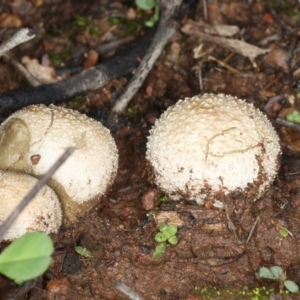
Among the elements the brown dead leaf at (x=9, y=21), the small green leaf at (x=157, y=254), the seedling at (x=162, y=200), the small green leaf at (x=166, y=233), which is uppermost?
the brown dead leaf at (x=9, y=21)

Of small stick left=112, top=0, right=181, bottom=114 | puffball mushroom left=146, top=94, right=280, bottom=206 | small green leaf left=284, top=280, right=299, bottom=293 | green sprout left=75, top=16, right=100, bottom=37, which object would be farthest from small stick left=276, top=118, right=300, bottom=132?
green sprout left=75, top=16, right=100, bottom=37

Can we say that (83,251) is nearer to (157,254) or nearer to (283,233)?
(157,254)

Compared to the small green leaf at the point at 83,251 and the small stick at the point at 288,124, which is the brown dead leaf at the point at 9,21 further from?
the small stick at the point at 288,124

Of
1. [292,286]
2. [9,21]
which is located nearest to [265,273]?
[292,286]

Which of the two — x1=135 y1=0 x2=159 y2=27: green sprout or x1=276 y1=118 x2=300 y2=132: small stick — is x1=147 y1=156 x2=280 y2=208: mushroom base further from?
x1=135 y1=0 x2=159 y2=27: green sprout

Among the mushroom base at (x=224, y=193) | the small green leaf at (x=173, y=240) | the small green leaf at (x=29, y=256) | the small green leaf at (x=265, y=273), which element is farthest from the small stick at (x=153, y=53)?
the small green leaf at (x=29, y=256)

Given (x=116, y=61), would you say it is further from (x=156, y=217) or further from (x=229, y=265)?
(x=229, y=265)

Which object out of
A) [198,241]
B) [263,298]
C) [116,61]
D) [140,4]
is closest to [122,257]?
[198,241]

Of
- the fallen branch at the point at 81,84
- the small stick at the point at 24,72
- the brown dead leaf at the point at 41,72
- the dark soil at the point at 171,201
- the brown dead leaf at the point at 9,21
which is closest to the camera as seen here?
the dark soil at the point at 171,201
